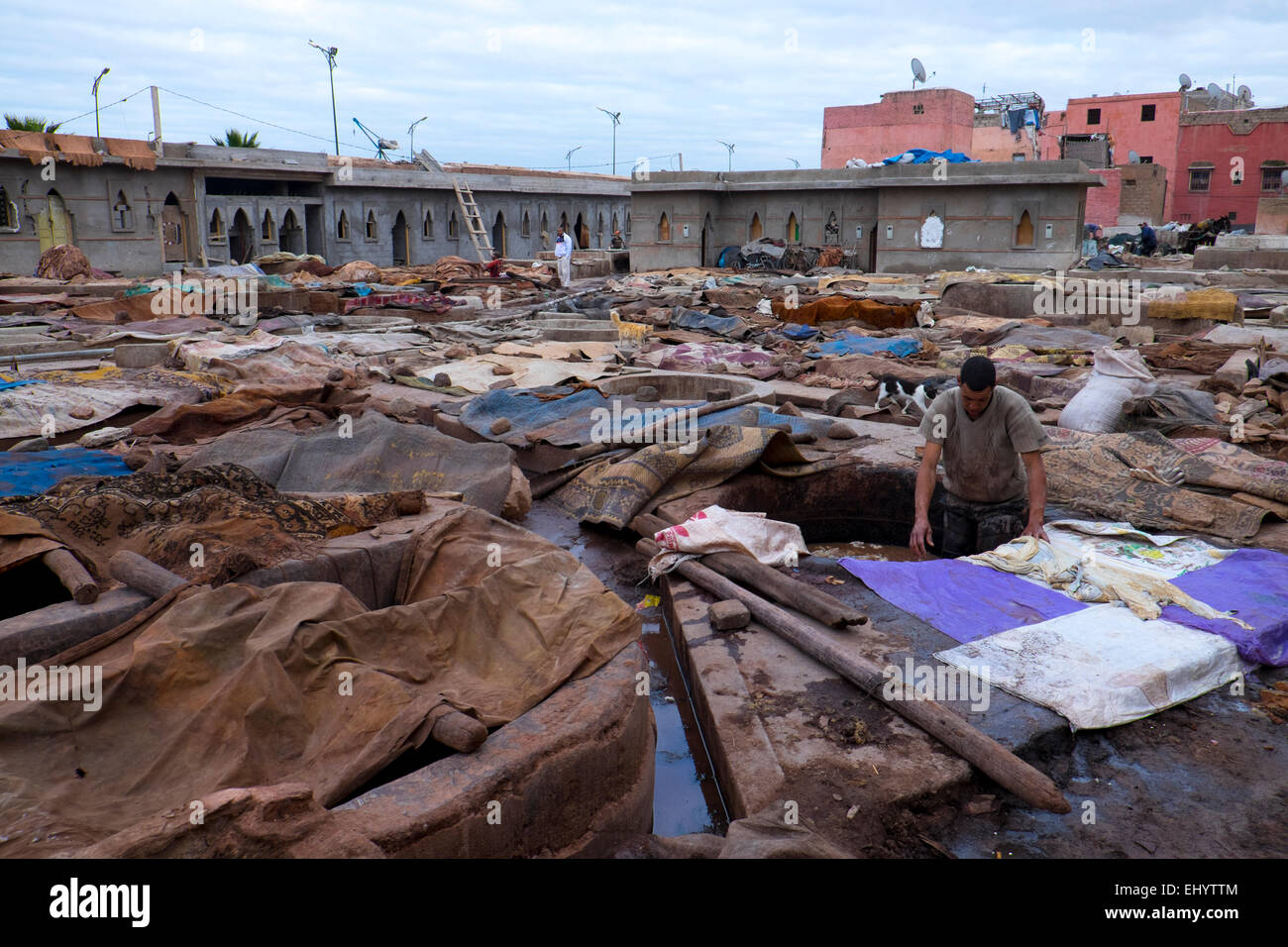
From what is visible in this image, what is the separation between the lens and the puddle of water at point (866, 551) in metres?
6.92

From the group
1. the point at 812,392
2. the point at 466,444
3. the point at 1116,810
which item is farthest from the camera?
the point at 812,392

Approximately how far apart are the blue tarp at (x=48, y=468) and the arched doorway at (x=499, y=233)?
2850cm

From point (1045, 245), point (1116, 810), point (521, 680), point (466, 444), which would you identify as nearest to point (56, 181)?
point (466, 444)

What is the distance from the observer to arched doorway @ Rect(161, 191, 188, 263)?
24923 mm

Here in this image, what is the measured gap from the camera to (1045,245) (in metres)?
20.2

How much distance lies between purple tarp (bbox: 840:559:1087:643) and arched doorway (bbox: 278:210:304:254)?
89.4ft

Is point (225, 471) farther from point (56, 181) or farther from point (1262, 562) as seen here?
point (56, 181)

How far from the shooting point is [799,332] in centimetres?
1420

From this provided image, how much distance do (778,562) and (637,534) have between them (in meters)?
1.41

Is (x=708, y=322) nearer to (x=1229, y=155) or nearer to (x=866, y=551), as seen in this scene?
(x=866, y=551)

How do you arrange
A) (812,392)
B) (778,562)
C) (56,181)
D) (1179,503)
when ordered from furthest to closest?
(56,181) → (812,392) → (1179,503) → (778,562)

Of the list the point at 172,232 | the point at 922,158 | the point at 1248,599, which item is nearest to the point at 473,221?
the point at 172,232

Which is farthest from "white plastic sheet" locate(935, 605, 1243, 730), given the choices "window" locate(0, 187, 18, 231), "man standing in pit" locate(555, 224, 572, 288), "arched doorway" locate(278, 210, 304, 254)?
"arched doorway" locate(278, 210, 304, 254)

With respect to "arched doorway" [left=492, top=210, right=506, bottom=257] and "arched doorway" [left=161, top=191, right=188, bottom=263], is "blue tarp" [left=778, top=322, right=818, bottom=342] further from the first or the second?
"arched doorway" [left=492, top=210, right=506, bottom=257]
